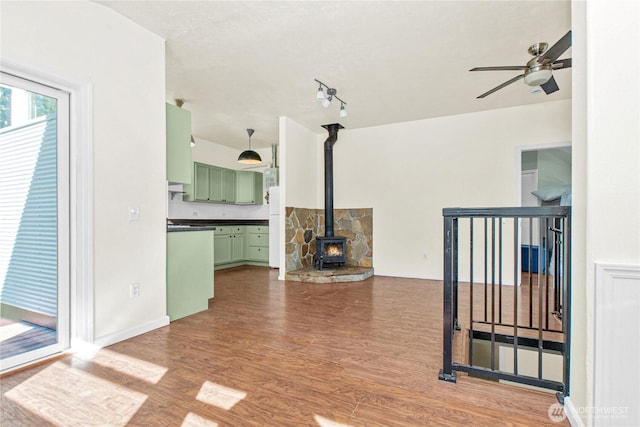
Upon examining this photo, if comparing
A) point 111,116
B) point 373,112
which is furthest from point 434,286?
point 111,116

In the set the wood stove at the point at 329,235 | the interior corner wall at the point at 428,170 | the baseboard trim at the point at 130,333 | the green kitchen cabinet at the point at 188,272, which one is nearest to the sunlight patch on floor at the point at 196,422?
the baseboard trim at the point at 130,333

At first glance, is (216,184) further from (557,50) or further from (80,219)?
(557,50)

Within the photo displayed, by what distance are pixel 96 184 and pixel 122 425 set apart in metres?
1.75

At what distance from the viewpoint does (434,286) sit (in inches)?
190

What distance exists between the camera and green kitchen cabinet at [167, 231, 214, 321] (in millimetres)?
3160

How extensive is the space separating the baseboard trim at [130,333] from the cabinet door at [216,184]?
388 centimetres

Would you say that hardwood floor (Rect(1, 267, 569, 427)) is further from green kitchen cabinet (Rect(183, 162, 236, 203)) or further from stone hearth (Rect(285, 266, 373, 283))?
green kitchen cabinet (Rect(183, 162, 236, 203))

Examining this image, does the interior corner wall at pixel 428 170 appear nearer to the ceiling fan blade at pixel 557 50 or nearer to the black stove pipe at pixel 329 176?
the black stove pipe at pixel 329 176

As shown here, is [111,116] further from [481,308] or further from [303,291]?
[481,308]

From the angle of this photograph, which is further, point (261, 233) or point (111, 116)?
point (261, 233)

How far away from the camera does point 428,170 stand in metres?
5.43

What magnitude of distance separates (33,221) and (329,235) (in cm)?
422

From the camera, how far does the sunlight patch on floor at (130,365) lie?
2.02 meters

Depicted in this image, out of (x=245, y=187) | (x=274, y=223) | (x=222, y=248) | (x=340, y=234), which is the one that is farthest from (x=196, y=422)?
(x=245, y=187)
